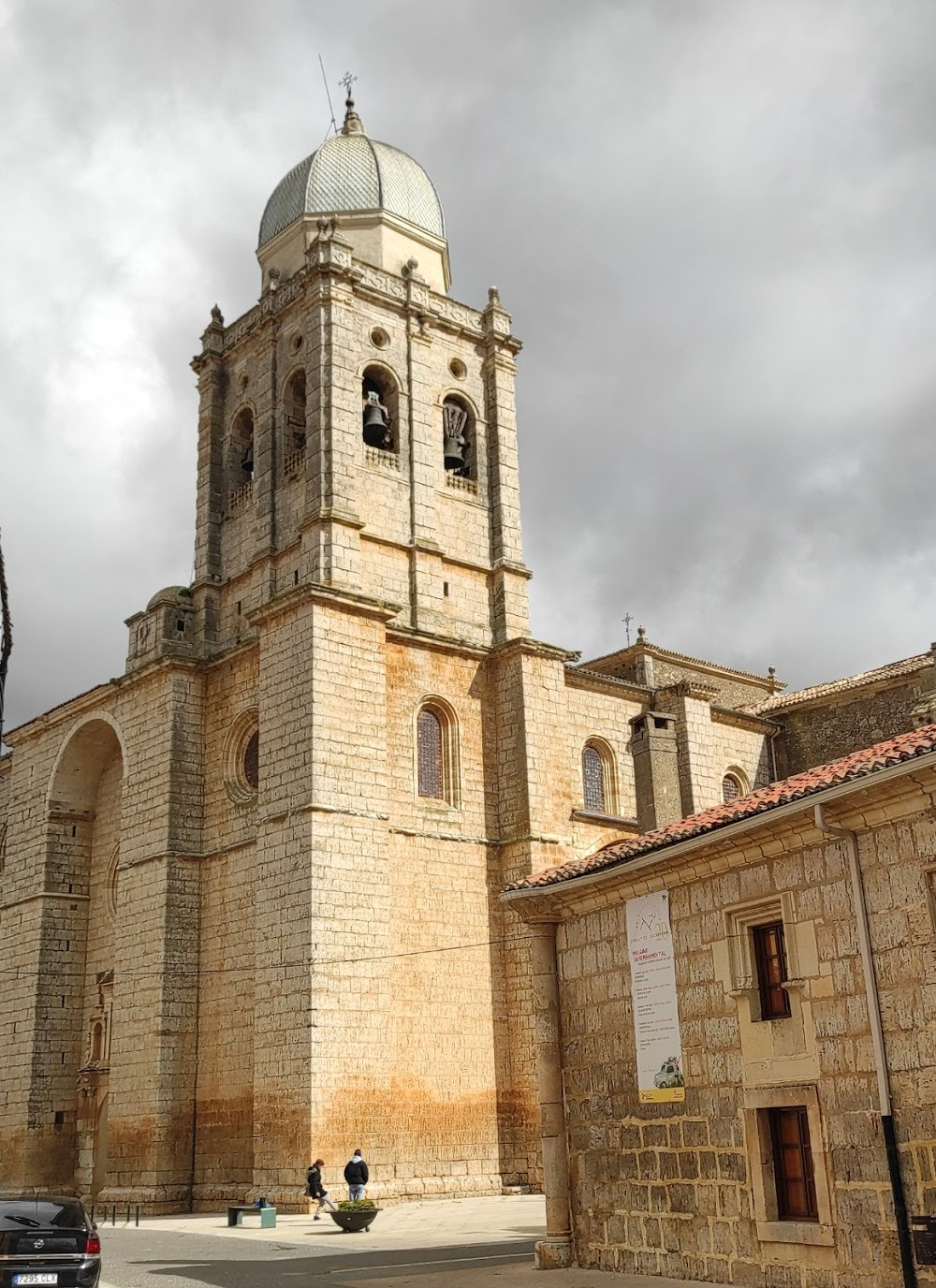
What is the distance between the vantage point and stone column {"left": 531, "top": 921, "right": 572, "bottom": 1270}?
13586mm

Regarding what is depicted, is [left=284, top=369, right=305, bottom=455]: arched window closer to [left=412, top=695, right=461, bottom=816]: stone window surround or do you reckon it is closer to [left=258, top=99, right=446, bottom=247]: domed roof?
[left=258, top=99, right=446, bottom=247]: domed roof

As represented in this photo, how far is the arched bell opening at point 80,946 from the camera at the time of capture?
28.8m

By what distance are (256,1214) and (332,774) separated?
24.7ft

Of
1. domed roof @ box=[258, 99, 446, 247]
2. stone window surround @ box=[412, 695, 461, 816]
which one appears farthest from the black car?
domed roof @ box=[258, 99, 446, 247]

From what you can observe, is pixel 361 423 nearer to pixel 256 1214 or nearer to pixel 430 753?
pixel 430 753

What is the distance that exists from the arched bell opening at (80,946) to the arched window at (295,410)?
7755 millimetres

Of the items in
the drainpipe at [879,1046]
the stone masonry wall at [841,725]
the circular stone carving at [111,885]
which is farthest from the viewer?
the stone masonry wall at [841,725]

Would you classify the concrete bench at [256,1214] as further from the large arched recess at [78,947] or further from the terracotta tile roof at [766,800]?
the terracotta tile roof at [766,800]

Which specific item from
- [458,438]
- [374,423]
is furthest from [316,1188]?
[458,438]

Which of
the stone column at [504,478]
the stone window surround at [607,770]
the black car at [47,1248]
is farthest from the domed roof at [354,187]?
the black car at [47,1248]

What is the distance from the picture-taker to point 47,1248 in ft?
36.2

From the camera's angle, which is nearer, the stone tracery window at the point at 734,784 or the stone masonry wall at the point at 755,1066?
the stone masonry wall at the point at 755,1066

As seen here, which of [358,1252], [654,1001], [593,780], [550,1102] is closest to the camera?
[654,1001]

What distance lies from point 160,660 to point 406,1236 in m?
13.9
